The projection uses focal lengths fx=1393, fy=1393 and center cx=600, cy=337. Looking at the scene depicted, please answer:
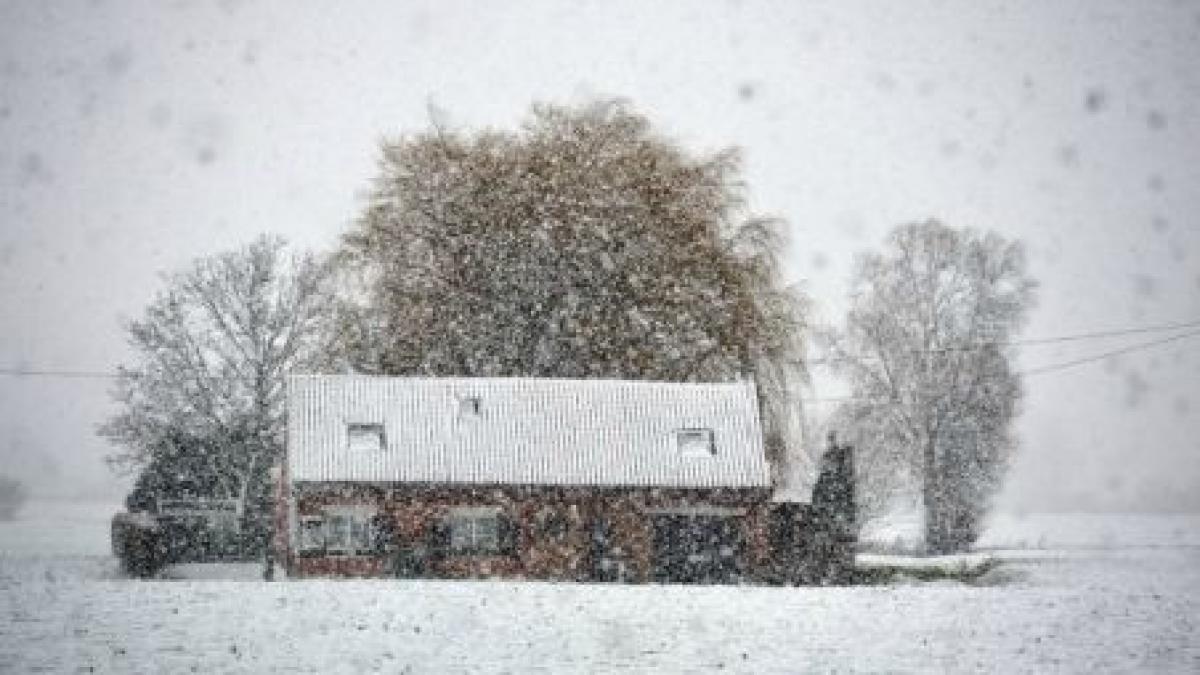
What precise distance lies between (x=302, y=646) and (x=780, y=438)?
94.4 feet

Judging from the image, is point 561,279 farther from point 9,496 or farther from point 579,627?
point 9,496

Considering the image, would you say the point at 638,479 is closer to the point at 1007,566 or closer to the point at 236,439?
the point at 1007,566

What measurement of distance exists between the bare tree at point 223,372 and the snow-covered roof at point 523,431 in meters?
11.0

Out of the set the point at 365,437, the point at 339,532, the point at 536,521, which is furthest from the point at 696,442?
the point at 339,532

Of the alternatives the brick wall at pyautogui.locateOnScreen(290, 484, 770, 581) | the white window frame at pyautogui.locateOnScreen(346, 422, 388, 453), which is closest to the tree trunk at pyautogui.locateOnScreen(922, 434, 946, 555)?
the brick wall at pyautogui.locateOnScreen(290, 484, 770, 581)

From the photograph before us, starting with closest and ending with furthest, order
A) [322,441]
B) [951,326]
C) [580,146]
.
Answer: [322,441] < [580,146] < [951,326]

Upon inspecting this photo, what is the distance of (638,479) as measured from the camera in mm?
36094

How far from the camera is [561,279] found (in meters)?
46.2

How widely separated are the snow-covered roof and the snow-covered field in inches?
188

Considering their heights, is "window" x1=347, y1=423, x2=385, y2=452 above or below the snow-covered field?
above

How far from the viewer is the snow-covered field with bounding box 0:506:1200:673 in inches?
664

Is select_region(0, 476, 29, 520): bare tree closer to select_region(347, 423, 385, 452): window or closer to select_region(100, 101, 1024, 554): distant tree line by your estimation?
select_region(100, 101, 1024, 554): distant tree line

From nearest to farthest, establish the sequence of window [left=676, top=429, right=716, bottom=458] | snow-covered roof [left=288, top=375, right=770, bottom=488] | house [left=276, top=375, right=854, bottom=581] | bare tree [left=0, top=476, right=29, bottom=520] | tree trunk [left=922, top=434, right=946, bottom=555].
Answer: house [left=276, top=375, right=854, bottom=581]
snow-covered roof [left=288, top=375, right=770, bottom=488]
window [left=676, top=429, right=716, bottom=458]
tree trunk [left=922, top=434, right=946, bottom=555]
bare tree [left=0, top=476, right=29, bottom=520]

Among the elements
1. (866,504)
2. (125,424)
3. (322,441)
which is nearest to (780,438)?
(866,504)
